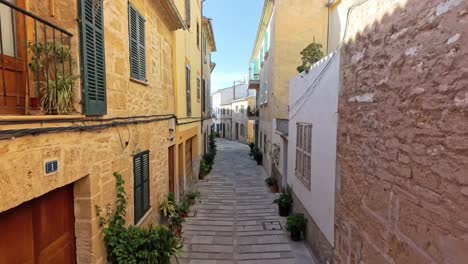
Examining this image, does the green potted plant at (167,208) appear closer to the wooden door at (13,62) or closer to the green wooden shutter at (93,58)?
the green wooden shutter at (93,58)

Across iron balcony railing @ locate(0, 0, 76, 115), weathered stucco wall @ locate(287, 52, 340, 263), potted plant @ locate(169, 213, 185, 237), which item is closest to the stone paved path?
potted plant @ locate(169, 213, 185, 237)

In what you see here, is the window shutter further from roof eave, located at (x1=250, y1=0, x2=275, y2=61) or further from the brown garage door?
roof eave, located at (x1=250, y1=0, x2=275, y2=61)

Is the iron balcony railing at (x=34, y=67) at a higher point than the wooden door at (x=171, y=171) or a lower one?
higher

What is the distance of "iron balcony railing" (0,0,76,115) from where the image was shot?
281cm

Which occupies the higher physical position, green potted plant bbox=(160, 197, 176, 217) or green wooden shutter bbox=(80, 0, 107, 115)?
green wooden shutter bbox=(80, 0, 107, 115)

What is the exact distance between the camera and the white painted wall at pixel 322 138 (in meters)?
5.46

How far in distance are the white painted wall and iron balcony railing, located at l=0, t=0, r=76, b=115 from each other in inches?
174

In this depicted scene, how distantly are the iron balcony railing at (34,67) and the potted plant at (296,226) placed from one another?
6.42 meters

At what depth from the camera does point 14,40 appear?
291 centimetres

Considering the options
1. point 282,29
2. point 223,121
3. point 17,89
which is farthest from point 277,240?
point 223,121

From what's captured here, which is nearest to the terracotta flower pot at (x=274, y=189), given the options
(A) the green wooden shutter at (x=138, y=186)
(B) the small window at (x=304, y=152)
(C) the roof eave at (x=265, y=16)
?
(B) the small window at (x=304, y=152)

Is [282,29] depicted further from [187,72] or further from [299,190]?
[299,190]

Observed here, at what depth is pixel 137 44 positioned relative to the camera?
17.7 feet

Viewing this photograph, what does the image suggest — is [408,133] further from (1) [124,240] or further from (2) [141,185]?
(2) [141,185]
